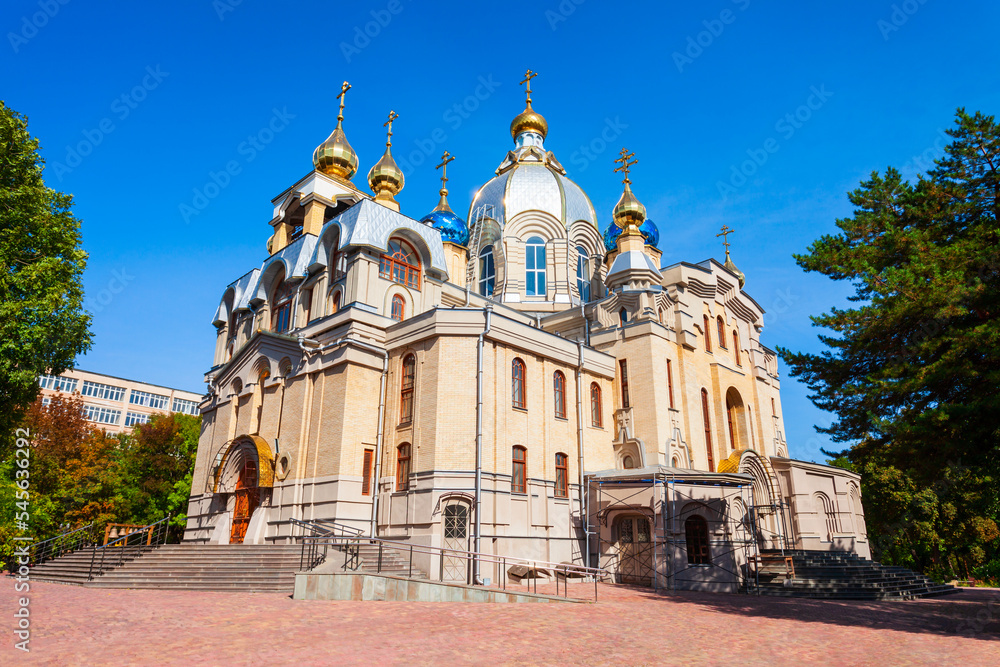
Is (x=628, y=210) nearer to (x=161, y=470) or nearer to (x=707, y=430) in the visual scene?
(x=707, y=430)

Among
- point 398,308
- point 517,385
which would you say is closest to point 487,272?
point 398,308

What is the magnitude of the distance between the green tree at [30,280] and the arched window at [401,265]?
8957mm

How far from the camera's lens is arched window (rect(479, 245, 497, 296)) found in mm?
32000

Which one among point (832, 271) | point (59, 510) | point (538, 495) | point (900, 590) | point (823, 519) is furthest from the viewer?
point (59, 510)

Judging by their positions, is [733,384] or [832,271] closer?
[832,271]

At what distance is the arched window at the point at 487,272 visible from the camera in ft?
105

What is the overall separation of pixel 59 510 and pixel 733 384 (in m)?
29.6

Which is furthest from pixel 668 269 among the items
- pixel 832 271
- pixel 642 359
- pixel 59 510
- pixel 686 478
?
pixel 59 510

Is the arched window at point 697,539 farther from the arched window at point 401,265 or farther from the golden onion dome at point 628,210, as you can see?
the golden onion dome at point 628,210

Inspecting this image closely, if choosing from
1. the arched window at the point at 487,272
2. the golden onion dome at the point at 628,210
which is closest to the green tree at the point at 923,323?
the golden onion dome at the point at 628,210

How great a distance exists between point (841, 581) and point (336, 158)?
76.7 ft

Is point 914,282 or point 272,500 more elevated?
point 914,282

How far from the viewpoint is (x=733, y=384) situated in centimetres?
2677

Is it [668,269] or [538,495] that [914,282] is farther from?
[668,269]
